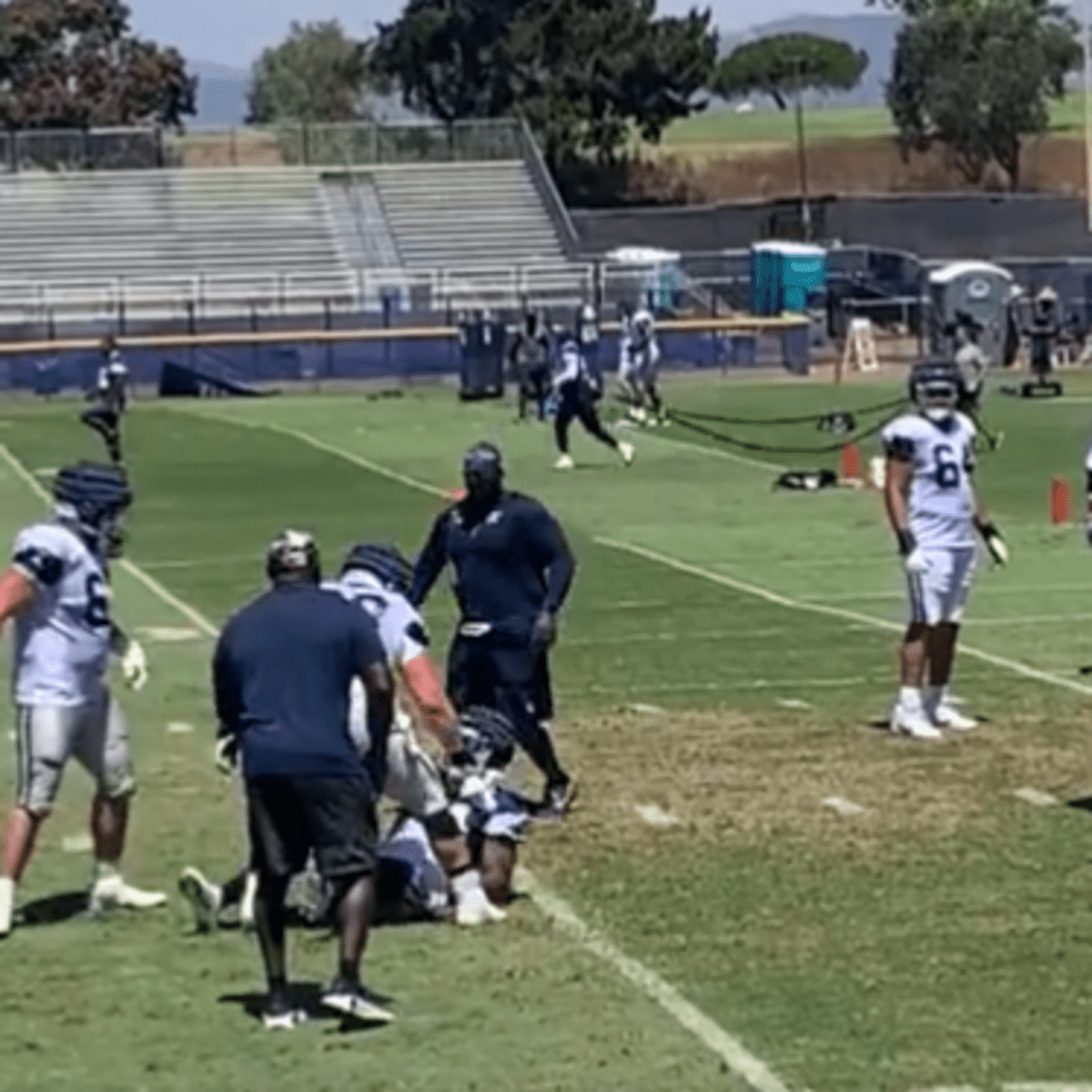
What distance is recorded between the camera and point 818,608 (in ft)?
78.1

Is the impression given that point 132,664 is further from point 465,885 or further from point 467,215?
point 467,215

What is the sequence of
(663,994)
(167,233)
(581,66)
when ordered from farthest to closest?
(581,66) → (167,233) → (663,994)

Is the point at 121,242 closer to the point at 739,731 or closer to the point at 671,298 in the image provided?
the point at 671,298

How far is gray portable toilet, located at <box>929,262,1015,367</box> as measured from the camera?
191 ft

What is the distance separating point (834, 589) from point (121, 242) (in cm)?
5180

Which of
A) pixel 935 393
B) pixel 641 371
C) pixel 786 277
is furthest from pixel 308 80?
pixel 935 393

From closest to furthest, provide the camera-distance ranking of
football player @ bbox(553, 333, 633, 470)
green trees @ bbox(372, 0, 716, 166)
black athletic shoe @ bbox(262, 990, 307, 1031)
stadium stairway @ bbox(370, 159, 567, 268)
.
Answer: black athletic shoe @ bbox(262, 990, 307, 1031) < football player @ bbox(553, 333, 633, 470) < stadium stairway @ bbox(370, 159, 567, 268) < green trees @ bbox(372, 0, 716, 166)

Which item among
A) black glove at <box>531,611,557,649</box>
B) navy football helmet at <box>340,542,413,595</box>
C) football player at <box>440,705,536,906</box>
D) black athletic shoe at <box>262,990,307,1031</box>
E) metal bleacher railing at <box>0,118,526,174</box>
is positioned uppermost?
metal bleacher railing at <box>0,118,526,174</box>

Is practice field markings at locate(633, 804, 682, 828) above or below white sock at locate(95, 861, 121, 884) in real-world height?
below

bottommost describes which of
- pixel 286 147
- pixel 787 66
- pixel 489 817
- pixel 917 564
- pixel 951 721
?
pixel 951 721

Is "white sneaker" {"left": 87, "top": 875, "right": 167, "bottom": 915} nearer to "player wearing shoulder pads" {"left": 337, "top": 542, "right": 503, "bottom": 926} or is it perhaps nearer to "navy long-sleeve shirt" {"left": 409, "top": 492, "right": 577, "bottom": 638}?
"player wearing shoulder pads" {"left": 337, "top": 542, "right": 503, "bottom": 926}

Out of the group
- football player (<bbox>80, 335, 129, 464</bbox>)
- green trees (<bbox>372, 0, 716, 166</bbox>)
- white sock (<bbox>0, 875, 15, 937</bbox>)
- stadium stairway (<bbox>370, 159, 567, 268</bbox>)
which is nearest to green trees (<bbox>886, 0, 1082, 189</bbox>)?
green trees (<bbox>372, 0, 716, 166</bbox>)

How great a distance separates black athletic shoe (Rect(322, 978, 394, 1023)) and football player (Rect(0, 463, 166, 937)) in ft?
7.01

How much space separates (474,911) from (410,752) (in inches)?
26.4
